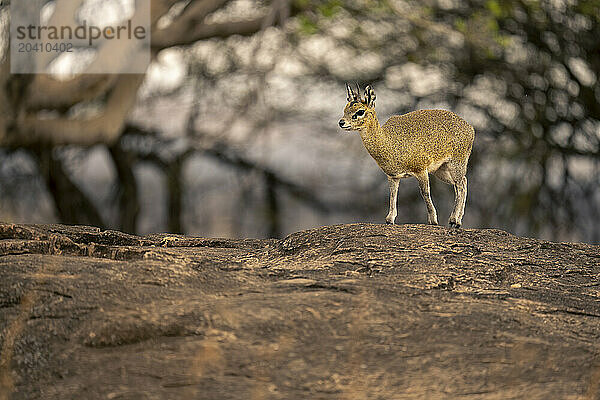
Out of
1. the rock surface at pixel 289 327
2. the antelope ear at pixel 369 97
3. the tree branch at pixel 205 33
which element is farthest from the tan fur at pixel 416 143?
the tree branch at pixel 205 33


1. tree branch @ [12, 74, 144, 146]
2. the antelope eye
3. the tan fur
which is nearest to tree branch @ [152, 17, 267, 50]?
tree branch @ [12, 74, 144, 146]

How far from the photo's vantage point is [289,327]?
2105 millimetres

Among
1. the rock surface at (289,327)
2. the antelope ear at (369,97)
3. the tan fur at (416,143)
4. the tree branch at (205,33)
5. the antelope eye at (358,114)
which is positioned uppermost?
the tree branch at (205,33)

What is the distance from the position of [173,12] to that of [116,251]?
3540 mm

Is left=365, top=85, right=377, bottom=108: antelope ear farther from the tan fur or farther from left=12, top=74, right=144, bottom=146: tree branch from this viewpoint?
left=12, top=74, right=144, bottom=146: tree branch

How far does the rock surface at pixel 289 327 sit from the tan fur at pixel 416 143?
0.85 m

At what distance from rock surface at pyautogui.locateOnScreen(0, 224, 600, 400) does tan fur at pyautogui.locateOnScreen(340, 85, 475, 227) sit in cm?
85

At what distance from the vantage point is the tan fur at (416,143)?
373cm

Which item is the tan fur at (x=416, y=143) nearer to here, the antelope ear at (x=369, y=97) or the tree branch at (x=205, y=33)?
the antelope ear at (x=369, y=97)

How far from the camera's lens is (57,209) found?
6457 millimetres

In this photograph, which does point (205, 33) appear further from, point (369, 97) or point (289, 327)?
point (289, 327)

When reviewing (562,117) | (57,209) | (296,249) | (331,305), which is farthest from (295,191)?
(331,305)

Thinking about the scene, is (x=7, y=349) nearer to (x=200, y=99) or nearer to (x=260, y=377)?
(x=260, y=377)

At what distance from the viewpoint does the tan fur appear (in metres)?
3.73
